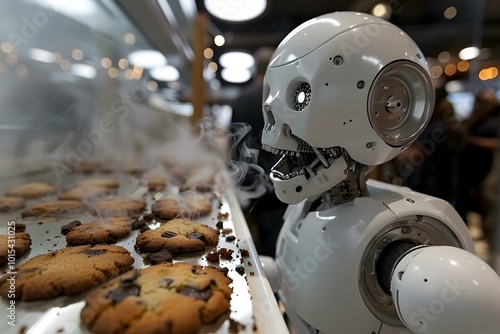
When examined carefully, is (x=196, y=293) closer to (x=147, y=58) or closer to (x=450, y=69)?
(x=450, y=69)

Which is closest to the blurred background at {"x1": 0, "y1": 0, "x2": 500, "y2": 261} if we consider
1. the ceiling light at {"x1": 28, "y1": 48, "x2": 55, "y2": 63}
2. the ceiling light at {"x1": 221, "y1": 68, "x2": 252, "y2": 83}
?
the ceiling light at {"x1": 28, "y1": 48, "x2": 55, "y2": 63}

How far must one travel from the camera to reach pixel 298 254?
2.67 ft

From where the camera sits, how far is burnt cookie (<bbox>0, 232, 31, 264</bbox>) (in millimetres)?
680

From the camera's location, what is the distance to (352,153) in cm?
73

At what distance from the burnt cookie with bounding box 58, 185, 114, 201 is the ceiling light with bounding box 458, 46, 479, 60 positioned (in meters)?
2.71

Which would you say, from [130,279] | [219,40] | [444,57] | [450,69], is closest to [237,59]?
[219,40]

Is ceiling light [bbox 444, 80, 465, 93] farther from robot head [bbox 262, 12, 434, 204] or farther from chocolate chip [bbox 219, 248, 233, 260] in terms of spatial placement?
chocolate chip [bbox 219, 248, 233, 260]

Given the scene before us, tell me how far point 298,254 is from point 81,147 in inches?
77.2

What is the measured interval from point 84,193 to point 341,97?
120cm

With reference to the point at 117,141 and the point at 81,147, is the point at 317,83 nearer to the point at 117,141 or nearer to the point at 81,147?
the point at 81,147

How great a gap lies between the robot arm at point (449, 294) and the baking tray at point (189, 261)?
275mm

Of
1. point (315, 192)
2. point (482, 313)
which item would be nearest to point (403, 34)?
point (315, 192)

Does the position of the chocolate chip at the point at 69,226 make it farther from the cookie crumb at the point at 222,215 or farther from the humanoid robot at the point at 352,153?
the humanoid robot at the point at 352,153

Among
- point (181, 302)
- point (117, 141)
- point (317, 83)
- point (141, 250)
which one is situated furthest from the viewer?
point (117, 141)
